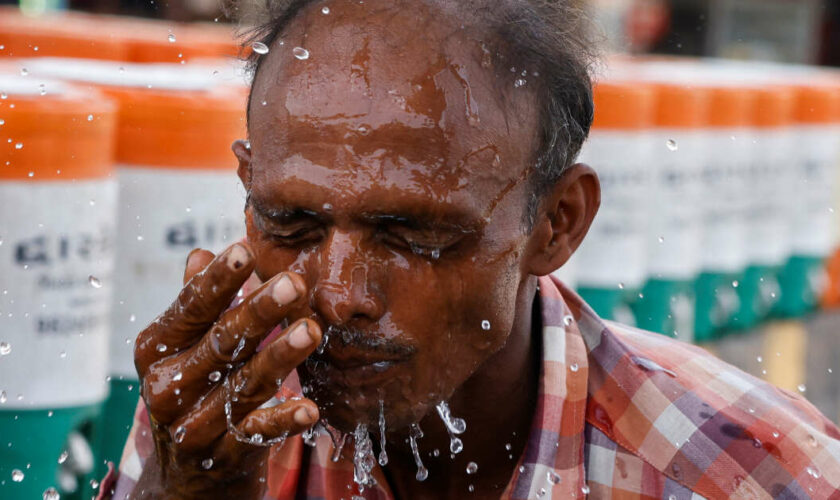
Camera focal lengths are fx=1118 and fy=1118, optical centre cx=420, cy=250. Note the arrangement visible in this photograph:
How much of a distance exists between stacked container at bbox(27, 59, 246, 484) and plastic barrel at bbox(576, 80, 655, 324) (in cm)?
203

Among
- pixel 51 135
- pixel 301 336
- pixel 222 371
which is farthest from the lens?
pixel 51 135

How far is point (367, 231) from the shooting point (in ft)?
6.64

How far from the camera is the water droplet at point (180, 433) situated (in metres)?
1.94

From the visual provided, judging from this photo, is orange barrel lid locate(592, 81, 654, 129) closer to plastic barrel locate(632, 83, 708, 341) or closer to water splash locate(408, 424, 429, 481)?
plastic barrel locate(632, 83, 708, 341)

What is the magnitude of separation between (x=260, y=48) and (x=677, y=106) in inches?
148

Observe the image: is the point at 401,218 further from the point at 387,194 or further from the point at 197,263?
the point at 197,263

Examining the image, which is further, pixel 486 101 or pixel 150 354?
pixel 486 101

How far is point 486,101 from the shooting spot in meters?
2.13

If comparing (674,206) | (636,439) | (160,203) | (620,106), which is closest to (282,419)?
(636,439)

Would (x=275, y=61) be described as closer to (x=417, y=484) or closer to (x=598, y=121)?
(x=417, y=484)


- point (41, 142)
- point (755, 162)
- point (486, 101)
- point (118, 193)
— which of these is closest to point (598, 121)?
point (755, 162)

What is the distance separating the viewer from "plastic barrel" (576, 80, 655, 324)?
17.3 feet

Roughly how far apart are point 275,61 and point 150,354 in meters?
0.64

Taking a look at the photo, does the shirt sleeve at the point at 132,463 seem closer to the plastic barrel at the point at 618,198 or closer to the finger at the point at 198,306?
the finger at the point at 198,306
